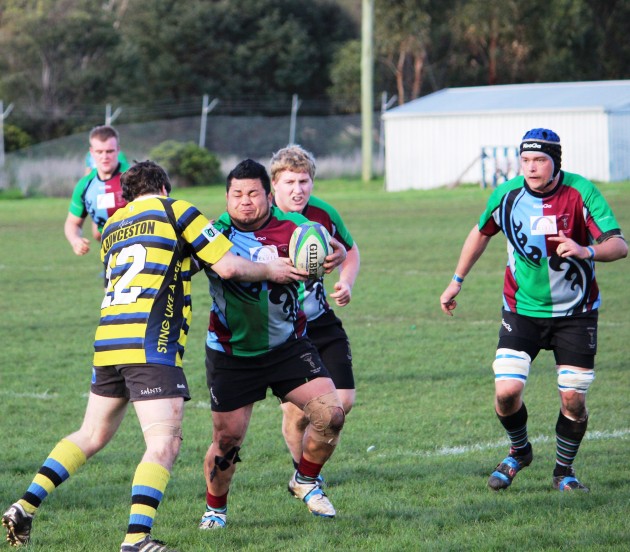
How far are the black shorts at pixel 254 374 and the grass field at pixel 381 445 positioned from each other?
659 mm

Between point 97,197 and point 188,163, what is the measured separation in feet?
91.4

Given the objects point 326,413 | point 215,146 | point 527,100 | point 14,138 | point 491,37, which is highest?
point 491,37

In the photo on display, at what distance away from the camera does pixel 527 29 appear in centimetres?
5478

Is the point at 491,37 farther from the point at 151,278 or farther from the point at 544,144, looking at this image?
the point at 151,278

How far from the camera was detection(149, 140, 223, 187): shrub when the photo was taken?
38438 millimetres

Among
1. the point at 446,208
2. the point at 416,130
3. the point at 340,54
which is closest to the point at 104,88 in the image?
the point at 340,54

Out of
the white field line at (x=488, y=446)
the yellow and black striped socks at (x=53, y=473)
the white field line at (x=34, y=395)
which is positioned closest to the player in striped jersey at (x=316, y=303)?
the white field line at (x=488, y=446)

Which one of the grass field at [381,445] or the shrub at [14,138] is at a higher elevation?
the shrub at [14,138]

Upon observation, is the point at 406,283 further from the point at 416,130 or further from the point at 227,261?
the point at 416,130

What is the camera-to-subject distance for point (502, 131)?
119 ft

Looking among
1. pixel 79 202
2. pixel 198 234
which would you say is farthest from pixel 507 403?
pixel 79 202

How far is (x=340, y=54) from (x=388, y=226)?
30.8m

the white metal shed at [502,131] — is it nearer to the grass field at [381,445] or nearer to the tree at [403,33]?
the tree at [403,33]

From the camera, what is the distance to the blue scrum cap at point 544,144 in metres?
6.11
